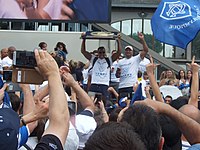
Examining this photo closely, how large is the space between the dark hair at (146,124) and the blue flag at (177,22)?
20.1ft

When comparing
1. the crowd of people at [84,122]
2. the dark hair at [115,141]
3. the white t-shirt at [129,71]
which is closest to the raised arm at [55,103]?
the crowd of people at [84,122]

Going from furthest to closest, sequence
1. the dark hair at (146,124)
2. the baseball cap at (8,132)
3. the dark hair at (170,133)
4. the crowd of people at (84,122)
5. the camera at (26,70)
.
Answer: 1. the dark hair at (170,133)
2. the camera at (26,70)
3. the dark hair at (146,124)
4. the baseball cap at (8,132)
5. the crowd of people at (84,122)

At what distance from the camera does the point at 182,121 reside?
12.8 feet

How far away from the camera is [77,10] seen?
17.1 meters

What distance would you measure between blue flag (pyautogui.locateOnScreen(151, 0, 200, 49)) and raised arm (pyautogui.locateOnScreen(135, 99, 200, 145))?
17.8 feet

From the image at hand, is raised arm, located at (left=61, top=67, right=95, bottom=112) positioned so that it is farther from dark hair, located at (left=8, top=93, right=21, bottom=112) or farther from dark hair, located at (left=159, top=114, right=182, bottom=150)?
dark hair, located at (left=159, top=114, right=182, bottom=150)

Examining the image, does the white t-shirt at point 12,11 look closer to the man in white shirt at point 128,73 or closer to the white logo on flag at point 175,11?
the man in white shirt at point 128,73

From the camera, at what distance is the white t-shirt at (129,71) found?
38.2ft

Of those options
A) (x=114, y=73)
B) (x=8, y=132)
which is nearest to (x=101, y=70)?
(x=114, y=73)

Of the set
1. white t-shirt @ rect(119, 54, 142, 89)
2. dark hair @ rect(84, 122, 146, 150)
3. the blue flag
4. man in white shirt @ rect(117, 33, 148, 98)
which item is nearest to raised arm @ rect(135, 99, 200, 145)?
dark hair @ rect(84, 122, 146, 150)

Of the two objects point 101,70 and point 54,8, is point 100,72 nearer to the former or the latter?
point 101,70

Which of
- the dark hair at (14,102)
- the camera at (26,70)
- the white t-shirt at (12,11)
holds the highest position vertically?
the white t-shirt at (12,11)

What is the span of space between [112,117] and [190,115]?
2.46ft

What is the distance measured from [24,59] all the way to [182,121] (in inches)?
50.0
